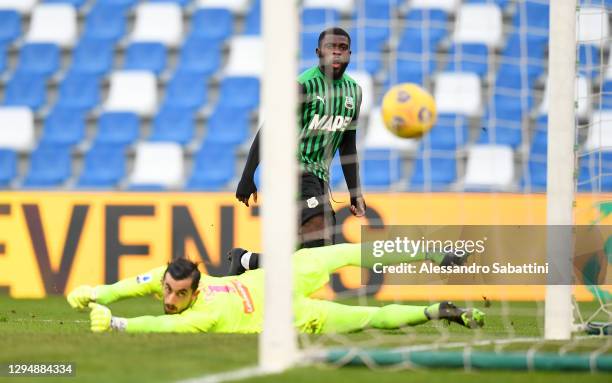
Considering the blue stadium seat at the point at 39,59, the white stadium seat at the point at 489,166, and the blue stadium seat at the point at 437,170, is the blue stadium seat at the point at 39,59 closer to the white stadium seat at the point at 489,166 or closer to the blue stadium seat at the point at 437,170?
the blue stadium seat at the point at 437,170

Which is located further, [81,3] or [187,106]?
[81,3]

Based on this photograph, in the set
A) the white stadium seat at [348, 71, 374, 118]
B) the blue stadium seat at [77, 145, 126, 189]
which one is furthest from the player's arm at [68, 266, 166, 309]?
the blue stadium seat at [77, 145, 126, 189]

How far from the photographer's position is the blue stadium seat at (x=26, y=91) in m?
15.1

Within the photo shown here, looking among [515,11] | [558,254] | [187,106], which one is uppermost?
[515,11]

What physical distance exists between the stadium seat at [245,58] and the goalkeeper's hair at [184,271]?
883 cm

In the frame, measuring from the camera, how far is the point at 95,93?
50.1ft

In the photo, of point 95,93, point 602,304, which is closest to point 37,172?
point 95,93

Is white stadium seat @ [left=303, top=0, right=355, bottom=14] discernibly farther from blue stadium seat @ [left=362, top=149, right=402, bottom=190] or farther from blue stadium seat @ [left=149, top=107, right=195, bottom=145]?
blue stadium seat @ [left=362, top=149, right=402, bottom=190]

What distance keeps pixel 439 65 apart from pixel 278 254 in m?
9.87

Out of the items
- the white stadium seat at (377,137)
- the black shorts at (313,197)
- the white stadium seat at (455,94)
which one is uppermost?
the white stadium seat at (455,94)

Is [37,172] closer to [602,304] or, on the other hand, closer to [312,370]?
[602,304]

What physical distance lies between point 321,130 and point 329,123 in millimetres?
71

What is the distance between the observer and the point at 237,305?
6660mm

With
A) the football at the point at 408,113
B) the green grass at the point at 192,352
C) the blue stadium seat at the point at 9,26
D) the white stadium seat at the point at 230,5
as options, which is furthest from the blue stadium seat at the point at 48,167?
the football at the point at 408,113
